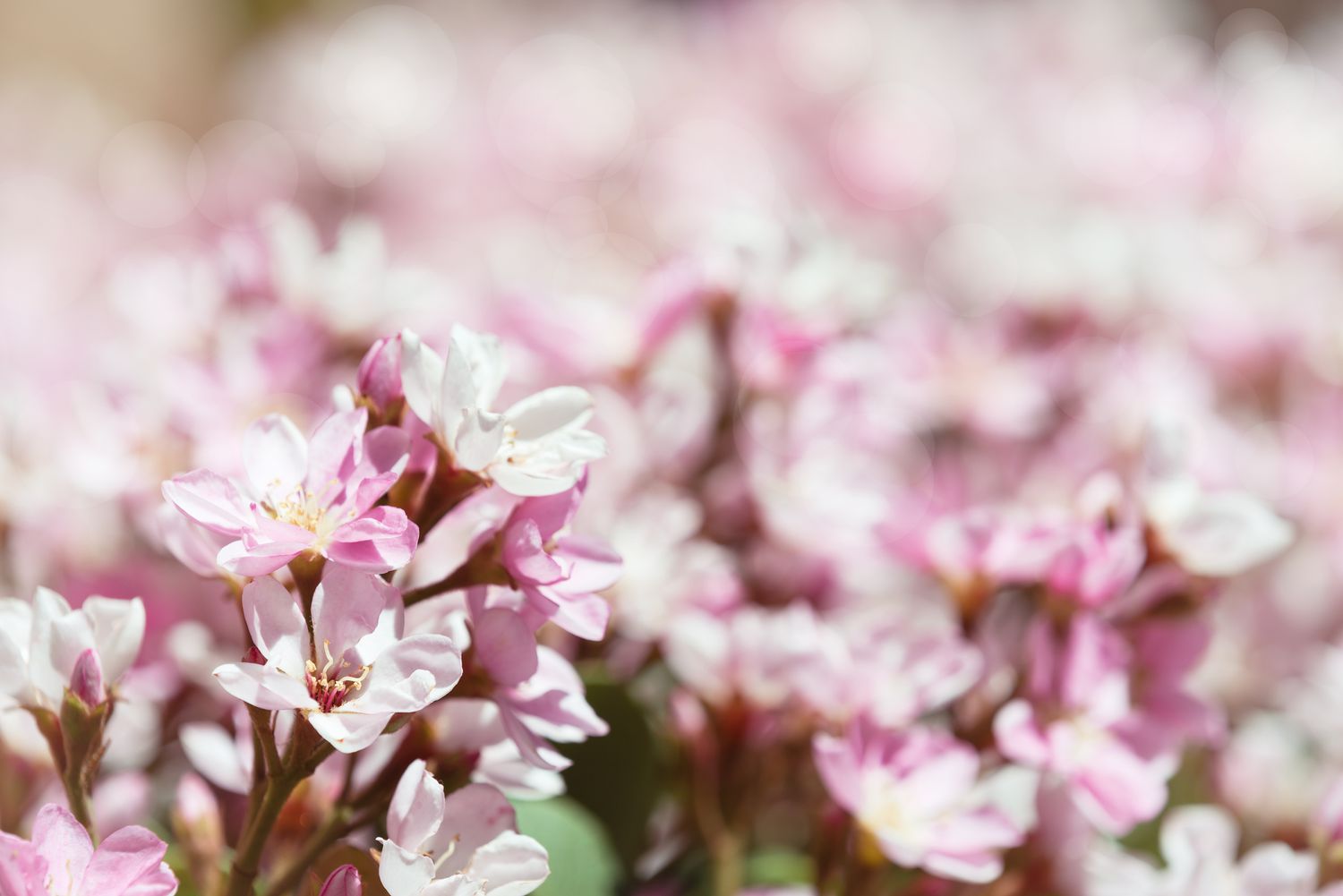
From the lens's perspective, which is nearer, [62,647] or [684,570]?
[62,647]

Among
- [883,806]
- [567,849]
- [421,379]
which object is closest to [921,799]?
[883,806]

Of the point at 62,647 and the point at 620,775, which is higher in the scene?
the point at 62,647

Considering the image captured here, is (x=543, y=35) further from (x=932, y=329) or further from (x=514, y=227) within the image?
(x=932, y=329)

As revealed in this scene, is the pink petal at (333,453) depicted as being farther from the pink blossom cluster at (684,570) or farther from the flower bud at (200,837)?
the flower bud at (200,837)

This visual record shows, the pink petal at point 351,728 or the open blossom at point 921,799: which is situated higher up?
the pink petal at point 351,728

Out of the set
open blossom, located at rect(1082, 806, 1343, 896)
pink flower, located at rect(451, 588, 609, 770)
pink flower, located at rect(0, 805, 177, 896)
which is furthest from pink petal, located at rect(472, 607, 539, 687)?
open blossom, located at rect(1082, 806, 1343, 896)

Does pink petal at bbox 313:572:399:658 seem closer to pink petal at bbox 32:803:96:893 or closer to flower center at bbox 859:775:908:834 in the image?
pink petal at bbox 32:803:96:893

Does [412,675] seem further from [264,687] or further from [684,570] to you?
[684,570]

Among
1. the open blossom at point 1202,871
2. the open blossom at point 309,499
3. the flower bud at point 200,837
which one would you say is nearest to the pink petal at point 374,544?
the open blossom at point 309,499
